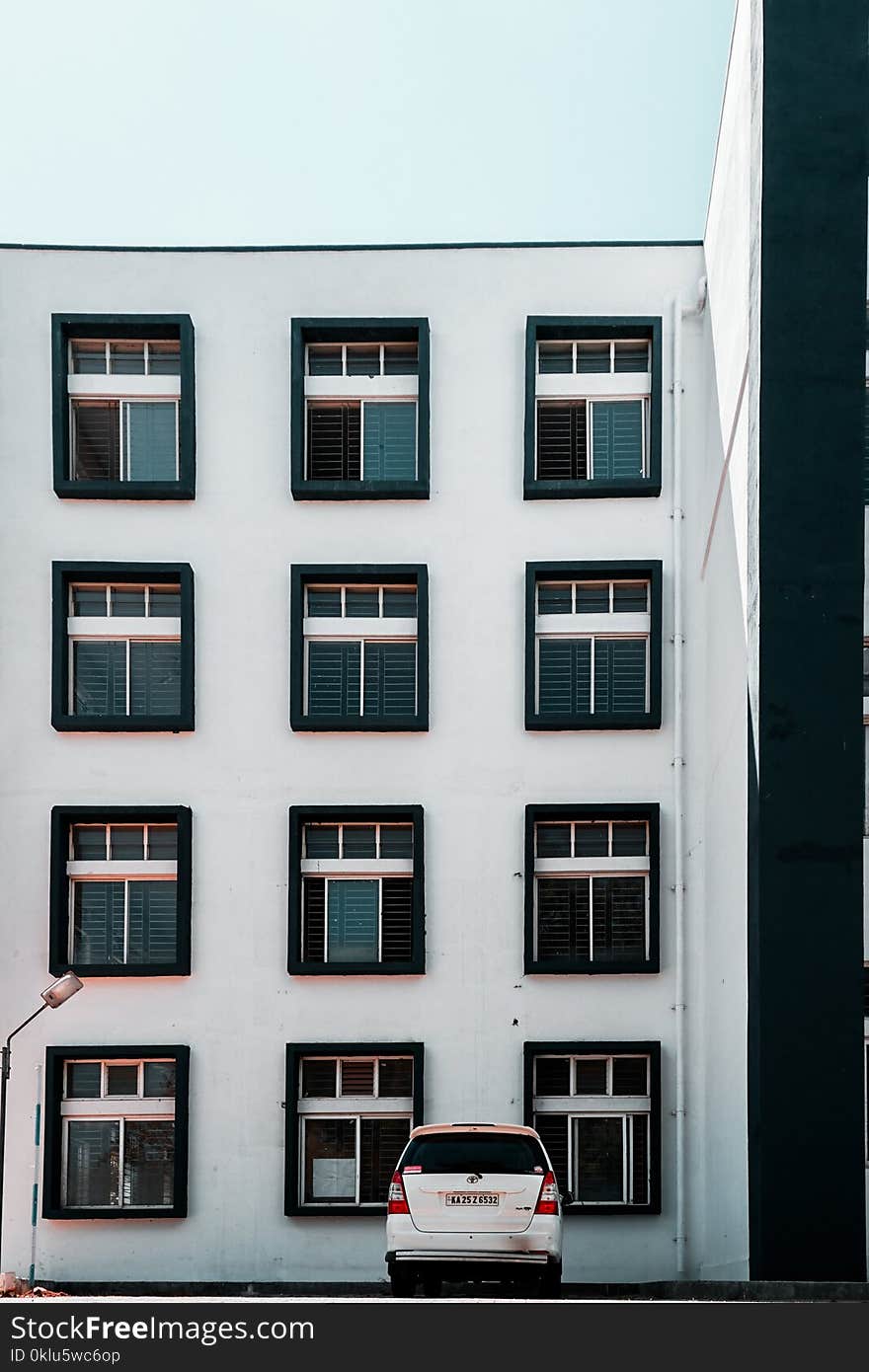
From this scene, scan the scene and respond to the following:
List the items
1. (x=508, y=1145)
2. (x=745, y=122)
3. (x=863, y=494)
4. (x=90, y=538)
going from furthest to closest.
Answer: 1. (x=90, y=538)
2. (x=745, y=122)
3. (x=863, y=494)
4. (x=508, y=1145)

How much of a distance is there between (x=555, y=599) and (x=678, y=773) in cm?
272

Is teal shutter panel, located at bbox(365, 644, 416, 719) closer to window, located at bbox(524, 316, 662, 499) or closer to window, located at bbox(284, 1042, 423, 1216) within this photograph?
window, located at bbox(524, 316, 662, 499)

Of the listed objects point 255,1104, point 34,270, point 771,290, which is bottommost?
point 255,1104

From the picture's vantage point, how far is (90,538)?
22703mm

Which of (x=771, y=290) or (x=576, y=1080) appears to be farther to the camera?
(x=576, y=1080)

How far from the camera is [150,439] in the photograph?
2312 centimetres

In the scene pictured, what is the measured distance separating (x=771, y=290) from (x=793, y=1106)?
7.67 meters

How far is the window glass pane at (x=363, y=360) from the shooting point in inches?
914

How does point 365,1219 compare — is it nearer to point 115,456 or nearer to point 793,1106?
point 793,1106

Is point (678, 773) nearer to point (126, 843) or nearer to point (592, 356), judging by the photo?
point (592, 356)

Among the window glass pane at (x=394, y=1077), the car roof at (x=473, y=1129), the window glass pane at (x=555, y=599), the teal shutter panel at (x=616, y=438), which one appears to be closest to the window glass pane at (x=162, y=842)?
the window glass pane at (x=394, y=1077)

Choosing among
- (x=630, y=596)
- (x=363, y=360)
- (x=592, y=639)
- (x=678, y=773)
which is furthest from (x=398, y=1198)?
(x=363, y=360)

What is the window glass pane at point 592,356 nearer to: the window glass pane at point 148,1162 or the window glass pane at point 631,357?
the window glass pane at point 631,357
